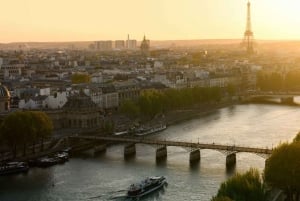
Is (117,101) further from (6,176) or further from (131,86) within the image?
(6,176)

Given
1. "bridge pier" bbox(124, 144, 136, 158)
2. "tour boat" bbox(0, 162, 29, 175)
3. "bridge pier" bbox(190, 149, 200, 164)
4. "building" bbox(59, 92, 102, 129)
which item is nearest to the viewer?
"tour boat" bbox(0, 162, 29, 175)

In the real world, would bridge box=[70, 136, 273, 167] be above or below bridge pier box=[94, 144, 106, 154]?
above

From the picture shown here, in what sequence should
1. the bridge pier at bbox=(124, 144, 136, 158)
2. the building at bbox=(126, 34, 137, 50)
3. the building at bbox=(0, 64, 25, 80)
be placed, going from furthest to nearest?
1. the building at bbox=(126, 34, 137, 50)
2. the building at bbox=(0, 64, 25, 80)
3. the bridge pier at bbox=(124, 144, 136, 158)

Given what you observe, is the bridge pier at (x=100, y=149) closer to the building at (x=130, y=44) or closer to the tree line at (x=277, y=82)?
the tree line at (x=277, y=82)

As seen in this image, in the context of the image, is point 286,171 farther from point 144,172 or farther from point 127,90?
point 127,90

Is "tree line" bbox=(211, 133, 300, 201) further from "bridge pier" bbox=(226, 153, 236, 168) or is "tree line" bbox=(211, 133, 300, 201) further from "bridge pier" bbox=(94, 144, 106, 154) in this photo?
"bridge pier" bbox=(94, 144, 106, 154)

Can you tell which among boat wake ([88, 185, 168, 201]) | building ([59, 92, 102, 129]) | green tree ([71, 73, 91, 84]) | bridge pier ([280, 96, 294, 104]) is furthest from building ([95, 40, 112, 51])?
boat wake ([88, 185, 168, 201])

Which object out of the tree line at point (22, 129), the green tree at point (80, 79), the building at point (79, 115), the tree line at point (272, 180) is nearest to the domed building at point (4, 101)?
the building at point (79, 115)
